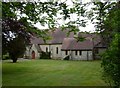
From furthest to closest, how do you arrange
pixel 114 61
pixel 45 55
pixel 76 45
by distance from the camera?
pixel 45 55 < pixel 76 45 < pixel 114 61

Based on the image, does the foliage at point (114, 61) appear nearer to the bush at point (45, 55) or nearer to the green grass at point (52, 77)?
the green grass at point (52, 77)

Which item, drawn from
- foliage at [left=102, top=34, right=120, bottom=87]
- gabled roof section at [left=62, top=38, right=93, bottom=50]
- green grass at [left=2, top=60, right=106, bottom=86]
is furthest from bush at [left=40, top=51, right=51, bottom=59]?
foliage at [left=102, top=34, right=120, bottom=87]

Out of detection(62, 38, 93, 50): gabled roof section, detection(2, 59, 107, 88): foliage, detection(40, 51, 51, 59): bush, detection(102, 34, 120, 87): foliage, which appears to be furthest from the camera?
detection(40, 51, 51, 59): bush

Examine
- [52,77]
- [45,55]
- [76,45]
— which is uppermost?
[76,45]

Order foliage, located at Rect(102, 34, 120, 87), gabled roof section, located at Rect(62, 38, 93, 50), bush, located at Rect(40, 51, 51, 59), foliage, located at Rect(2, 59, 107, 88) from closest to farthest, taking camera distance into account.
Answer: foliage, located at Rect(102, 34, 120, 87), foliage, located at Rect(2, 59, 107, 88), gabled roof section, located at Rect(62, 38, 93, 50), bush, located at Rect(40, 51, 51, 59)

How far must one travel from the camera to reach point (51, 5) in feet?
27.9

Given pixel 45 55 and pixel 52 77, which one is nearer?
pixel 52 77

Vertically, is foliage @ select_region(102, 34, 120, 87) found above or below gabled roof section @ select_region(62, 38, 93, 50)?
below

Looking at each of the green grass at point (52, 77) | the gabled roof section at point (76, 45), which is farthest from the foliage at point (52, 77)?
the gabled roof section at point (76, 45)

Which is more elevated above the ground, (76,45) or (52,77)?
(76,45)

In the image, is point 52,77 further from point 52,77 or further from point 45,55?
point 45,55

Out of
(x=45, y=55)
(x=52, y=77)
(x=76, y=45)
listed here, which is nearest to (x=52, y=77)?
(x=52, y=77)

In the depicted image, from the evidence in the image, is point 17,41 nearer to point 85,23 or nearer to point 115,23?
point 85,23

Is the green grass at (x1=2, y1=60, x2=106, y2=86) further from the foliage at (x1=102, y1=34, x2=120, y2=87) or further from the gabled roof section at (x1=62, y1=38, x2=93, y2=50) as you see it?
the gabled roof section at (x1=62, y1=38, x2=93, y2=50)
